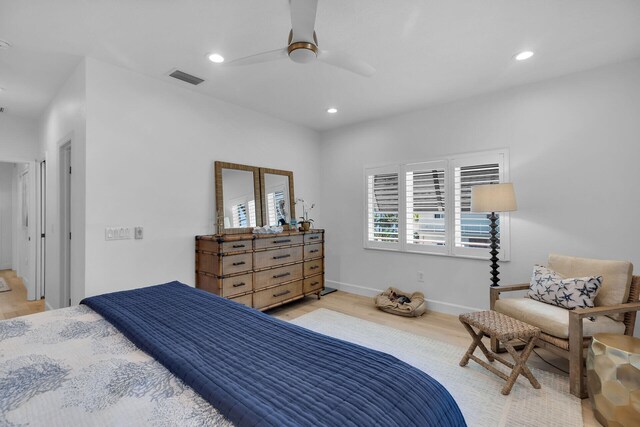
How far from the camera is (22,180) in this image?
18.0ft

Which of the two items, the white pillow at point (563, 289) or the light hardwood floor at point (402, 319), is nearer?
the white pillow at point (563, 289)

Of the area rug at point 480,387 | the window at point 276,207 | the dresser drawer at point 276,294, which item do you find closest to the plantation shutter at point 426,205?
the area rug at point 480,387

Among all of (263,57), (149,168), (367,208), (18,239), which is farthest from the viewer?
(18,239)

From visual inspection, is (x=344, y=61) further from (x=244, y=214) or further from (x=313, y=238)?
(x=313, y=238)

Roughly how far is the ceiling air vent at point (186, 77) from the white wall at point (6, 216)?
A: 6380mm

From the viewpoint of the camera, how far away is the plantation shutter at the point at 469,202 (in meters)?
Result: 3.49

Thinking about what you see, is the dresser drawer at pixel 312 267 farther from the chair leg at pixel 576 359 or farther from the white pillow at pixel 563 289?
the chair leg at pixel 576 359

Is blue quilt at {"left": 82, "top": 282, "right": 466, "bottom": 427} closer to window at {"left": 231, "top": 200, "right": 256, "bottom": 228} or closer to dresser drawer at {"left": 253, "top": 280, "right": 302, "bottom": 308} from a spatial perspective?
dresser drawer at {"left": 253, "top": 280, "right": 302, "bottom": 308}

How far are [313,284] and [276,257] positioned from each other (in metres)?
0.88

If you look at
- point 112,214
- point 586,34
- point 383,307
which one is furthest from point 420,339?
point 112,214

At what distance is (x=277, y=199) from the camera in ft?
14.5

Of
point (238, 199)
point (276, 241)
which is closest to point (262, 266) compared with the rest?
point (276, 241)

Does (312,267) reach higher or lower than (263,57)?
lower

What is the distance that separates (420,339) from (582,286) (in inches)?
57.6
